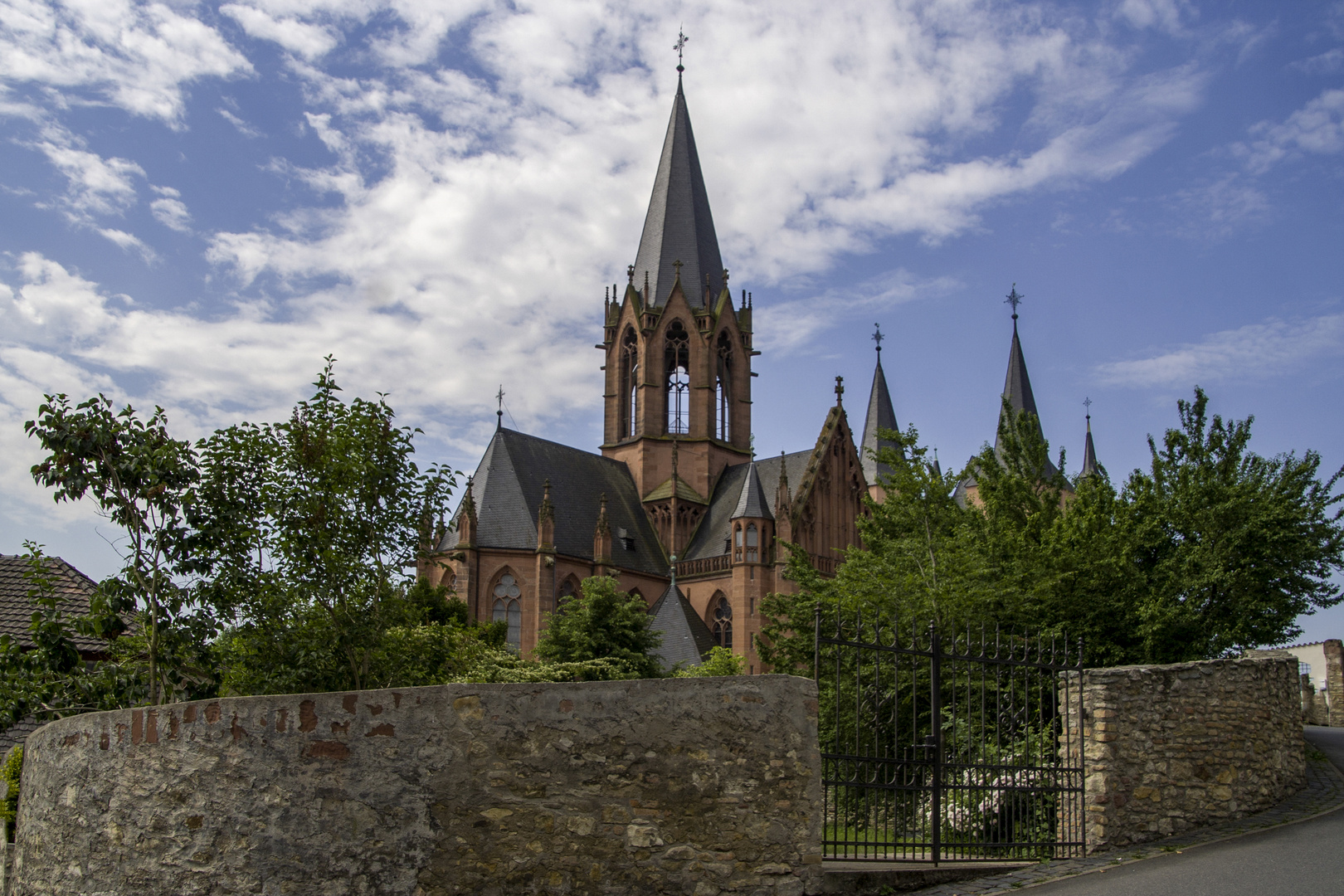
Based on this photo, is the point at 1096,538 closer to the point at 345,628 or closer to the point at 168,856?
the point at 345,628

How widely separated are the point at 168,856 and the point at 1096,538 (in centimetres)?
1383

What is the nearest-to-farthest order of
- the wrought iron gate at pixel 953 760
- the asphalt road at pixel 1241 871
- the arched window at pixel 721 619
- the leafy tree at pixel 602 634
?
the asphalt road at pixel 1241 871, the wrought iron gate at pixel 953 760, the leafy tree at pixel 602 634, the arched window at pixel 721 619

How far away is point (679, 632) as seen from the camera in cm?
3725

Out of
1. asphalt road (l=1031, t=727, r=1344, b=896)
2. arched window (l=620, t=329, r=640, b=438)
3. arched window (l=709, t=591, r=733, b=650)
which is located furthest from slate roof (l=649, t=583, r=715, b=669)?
asphalt road (l=1031, t=727, r=1344, b=896)

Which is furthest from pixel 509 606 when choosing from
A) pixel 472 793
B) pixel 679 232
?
pixel 472 793

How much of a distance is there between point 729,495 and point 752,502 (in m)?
5.01

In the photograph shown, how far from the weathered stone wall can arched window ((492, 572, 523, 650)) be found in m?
31.4

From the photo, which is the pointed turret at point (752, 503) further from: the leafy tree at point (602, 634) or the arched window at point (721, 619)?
the leafy tree at point (602, 634)

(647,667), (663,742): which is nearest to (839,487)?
(647,667)

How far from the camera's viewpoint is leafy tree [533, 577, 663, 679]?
2945 centimetres

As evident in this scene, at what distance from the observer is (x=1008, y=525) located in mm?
19344

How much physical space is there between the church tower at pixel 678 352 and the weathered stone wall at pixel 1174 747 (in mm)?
35666

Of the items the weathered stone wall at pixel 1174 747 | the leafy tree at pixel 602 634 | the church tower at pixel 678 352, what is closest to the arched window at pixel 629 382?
the church tower at pixel 678 352

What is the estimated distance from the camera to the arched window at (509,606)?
42438 millimetres
